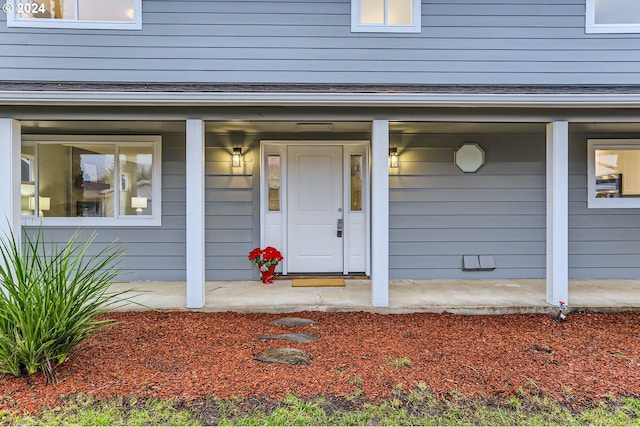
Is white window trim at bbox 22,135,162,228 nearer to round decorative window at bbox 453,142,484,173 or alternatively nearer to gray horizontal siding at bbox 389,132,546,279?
gray horizontal siding at bbox 389,132,546,279

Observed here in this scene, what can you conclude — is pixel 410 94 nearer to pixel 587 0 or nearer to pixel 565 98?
pixel 565 98

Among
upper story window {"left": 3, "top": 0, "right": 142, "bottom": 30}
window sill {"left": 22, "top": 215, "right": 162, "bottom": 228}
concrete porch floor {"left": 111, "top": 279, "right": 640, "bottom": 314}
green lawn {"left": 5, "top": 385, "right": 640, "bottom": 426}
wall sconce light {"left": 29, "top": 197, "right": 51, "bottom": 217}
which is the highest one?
upper story window {"left": 3, "top": 0, "right": 142, "bottom": 30}

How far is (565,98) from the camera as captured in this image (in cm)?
423

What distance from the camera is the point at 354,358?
3174 mm

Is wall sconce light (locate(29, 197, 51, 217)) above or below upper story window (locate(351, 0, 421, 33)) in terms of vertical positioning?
below

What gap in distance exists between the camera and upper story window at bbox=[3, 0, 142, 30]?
4.89m

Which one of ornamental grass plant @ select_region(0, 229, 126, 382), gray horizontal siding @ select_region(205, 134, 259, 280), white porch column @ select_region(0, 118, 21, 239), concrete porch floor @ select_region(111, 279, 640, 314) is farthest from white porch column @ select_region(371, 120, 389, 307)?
white porch column @ select_region(0, 118, 21, 239)

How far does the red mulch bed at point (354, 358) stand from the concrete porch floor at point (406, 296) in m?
0.20

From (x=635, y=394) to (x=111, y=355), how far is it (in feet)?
12.8

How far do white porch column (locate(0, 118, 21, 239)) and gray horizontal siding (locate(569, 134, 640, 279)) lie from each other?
7447mm

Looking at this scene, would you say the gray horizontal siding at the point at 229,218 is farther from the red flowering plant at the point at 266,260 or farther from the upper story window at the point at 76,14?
the upper story window at the point at 76,14

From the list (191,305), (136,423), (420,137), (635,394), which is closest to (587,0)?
(420,137)

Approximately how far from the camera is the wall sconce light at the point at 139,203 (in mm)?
5809

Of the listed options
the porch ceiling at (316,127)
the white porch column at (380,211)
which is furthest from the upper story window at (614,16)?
the white porch column at (380,211)
